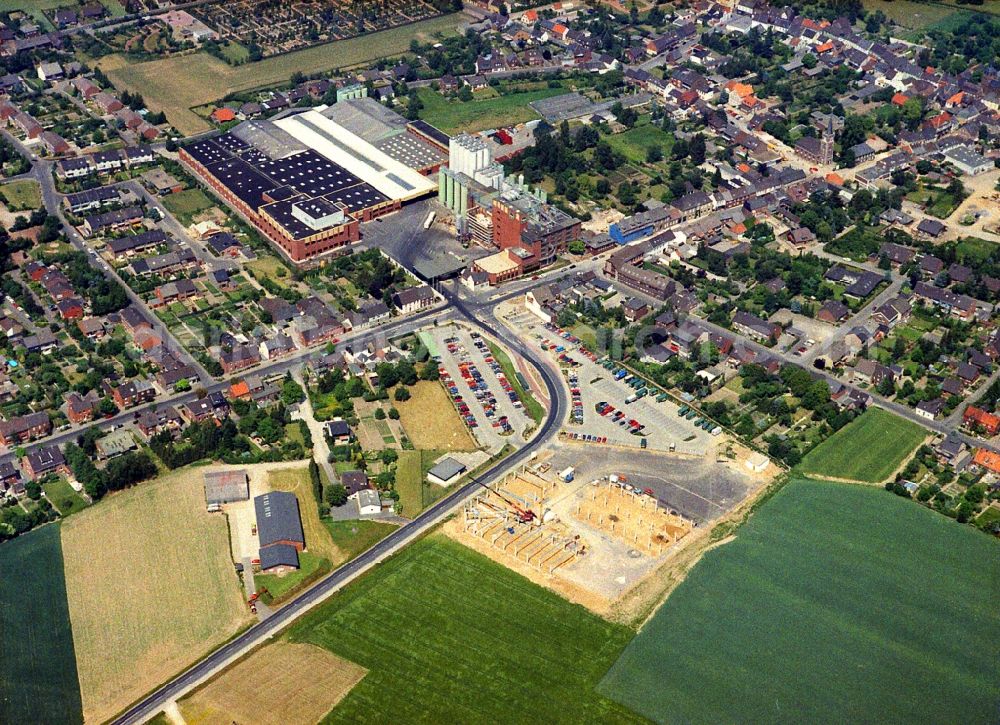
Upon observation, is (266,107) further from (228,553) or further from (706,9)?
(228,553)

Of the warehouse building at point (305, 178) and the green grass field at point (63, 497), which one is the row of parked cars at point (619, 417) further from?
the green grass field at point (63, 497)

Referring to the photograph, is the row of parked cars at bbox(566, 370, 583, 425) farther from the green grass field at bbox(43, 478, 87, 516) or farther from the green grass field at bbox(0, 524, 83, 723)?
the green grass field at bbox(0, 524, 83, 723)

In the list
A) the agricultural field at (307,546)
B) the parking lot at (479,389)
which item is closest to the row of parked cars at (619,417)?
the parking lot at (479,389)

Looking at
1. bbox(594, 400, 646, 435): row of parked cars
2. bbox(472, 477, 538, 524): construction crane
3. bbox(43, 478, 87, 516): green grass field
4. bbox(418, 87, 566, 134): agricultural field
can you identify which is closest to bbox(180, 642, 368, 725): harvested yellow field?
bbox(472, 477, 538, 524): construction crane

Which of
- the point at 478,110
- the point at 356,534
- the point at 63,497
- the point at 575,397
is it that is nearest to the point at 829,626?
the point at 575,397

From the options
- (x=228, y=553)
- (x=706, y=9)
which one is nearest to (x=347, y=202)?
(x=228, y=553)

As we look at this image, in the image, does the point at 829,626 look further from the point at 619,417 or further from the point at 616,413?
the point at 616,413
